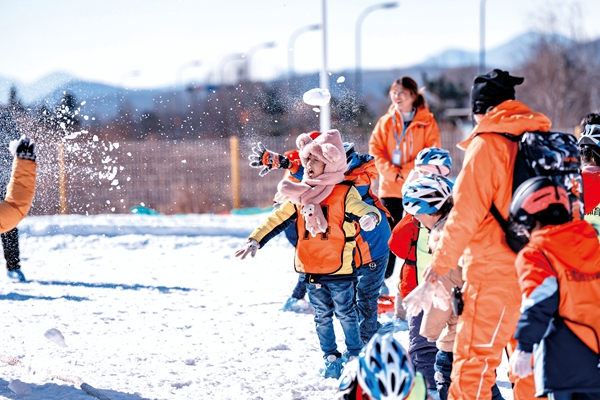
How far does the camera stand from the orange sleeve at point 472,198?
301 cm

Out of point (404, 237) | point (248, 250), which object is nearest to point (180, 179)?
point (248, 250)

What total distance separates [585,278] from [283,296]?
4.28m

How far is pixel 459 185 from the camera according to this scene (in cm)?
307

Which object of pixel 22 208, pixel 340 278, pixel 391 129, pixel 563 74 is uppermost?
pixel 563 74

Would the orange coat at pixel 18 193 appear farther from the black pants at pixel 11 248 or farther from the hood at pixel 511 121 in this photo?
the black pants at pixel 11 248

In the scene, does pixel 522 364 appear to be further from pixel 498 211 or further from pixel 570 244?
pixel 498 211

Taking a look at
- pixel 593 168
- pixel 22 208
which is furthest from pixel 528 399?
pixel 22 208

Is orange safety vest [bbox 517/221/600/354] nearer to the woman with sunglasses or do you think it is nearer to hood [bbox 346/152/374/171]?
hood [bbox 346/152/374/171]

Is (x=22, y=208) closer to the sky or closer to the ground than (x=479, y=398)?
closer to the sky

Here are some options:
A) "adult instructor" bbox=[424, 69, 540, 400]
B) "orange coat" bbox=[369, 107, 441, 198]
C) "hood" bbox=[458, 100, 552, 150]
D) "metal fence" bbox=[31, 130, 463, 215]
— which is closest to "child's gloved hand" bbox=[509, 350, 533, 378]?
"adult instructor" bbox=[424, 69, 540, 400]

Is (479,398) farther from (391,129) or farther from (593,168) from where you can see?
(391,129)

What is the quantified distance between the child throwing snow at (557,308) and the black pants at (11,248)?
5808 mm

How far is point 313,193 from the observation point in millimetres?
4332

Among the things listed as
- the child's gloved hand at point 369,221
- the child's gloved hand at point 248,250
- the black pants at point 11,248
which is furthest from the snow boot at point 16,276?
the child's gloved hand at point 369,221
